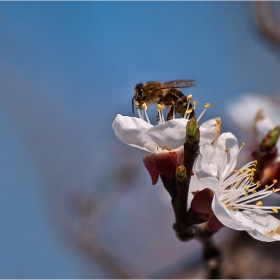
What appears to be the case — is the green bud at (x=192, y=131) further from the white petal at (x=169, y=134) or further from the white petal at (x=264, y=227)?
the white petal at (x=264, y=227)

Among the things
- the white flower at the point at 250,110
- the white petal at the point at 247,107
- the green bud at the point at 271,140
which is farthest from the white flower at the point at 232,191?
the white petal at the point at 247,107

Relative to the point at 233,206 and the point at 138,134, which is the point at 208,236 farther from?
the point at 138,134

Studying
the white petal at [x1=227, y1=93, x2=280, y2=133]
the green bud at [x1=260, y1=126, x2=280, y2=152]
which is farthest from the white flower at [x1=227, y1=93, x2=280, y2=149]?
the green bud at [x1=260, y1=126, x2=280, y2=152]

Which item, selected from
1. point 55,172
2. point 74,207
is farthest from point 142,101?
point 55,172

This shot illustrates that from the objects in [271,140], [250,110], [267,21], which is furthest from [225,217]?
[267,21]

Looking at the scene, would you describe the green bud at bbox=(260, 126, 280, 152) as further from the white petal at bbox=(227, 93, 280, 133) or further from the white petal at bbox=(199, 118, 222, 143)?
the white petal at bbox=(227, 93, 280, 133)

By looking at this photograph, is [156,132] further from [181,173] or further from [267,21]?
[267,21]
